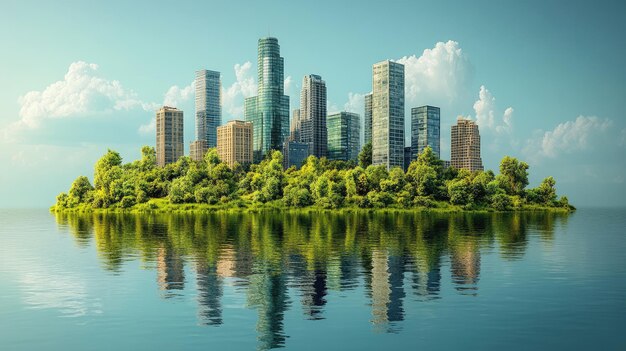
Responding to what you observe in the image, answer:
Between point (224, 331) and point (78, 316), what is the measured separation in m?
12.9

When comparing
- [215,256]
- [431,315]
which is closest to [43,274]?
[215,256]

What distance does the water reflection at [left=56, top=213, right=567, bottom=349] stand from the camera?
43562 millimetres

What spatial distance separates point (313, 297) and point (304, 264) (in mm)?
17656

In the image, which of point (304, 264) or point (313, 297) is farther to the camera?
point (304, 264)

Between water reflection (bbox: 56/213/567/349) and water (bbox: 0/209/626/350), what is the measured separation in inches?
8.6

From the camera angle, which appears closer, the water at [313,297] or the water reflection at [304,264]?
the water at [313,297]

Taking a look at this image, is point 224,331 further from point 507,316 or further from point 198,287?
point 507,316

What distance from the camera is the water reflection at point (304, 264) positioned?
143 feet

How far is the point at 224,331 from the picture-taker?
36719 mm

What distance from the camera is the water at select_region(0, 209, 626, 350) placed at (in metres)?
35.9

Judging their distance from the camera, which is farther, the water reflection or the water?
the water reflection

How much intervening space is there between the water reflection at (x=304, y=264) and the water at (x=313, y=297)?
0.22 m

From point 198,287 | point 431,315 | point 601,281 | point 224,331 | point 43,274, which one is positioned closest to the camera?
point 224,331

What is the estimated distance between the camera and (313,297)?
4634cm
